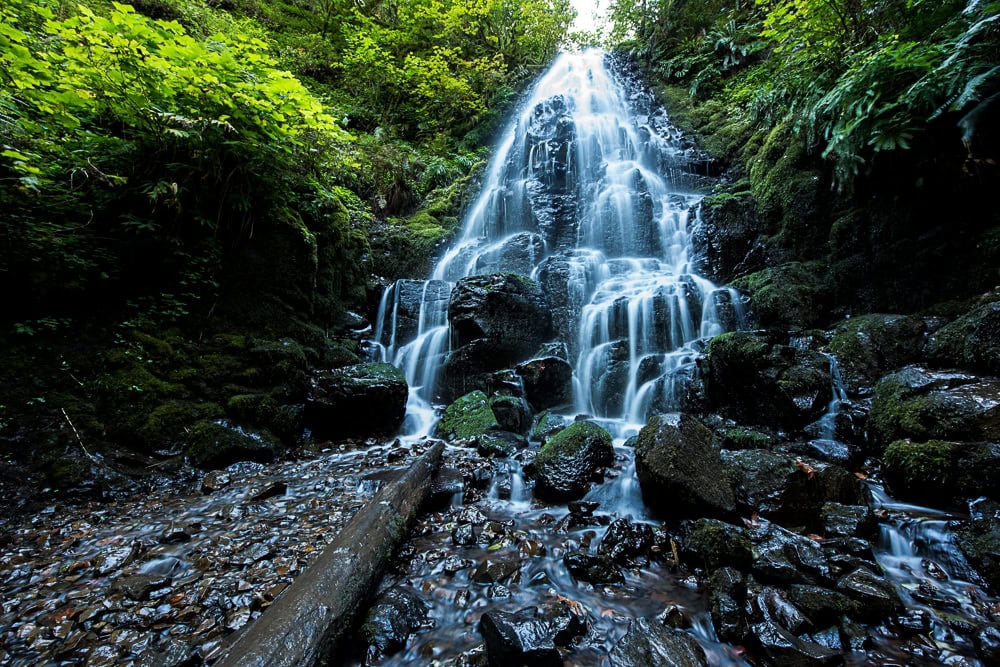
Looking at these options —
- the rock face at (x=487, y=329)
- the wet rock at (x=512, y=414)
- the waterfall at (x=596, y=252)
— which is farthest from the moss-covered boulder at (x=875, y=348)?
the rock face at (x=487, y=329)

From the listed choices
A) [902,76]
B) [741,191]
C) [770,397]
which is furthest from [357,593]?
[741,191]

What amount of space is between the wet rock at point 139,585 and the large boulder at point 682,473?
4.09 meters

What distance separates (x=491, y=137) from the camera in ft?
62.6

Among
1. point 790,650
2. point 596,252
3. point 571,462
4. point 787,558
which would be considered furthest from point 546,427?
point 596,252

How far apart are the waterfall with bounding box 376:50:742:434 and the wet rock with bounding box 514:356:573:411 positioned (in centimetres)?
35

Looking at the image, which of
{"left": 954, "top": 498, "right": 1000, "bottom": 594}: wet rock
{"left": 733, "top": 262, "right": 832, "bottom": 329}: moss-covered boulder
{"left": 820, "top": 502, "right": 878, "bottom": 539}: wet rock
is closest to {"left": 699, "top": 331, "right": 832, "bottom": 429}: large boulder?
{"left": 733, "top": 262, "right": 832, "bottom": 329}: moss-covered boulder

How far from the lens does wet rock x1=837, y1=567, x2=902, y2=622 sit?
248 cm

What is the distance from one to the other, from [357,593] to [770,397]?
600 cm

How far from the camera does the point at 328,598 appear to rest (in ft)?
7.24

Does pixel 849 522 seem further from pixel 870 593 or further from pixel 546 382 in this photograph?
pixel 546 382

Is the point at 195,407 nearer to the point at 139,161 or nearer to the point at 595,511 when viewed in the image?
the point at 139,161

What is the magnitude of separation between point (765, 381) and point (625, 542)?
3943 millimetres

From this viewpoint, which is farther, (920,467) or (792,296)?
(792,296)

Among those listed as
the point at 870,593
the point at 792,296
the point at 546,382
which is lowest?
the point at 870,593
